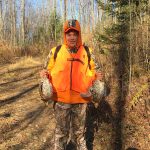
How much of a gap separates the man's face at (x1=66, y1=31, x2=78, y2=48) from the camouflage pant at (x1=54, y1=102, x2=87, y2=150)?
2.79 feet

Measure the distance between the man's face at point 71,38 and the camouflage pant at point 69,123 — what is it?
0.85 m

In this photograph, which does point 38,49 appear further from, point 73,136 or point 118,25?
point 73,136

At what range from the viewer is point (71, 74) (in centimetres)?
525

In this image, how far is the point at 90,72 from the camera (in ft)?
17.5

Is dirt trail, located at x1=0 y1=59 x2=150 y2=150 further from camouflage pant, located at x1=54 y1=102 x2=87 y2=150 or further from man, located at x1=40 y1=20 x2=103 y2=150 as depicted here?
man, located at x1=40 y1=20 x2=103 y2=150

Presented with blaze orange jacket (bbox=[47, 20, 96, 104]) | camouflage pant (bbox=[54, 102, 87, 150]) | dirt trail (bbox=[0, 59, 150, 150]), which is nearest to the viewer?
blaze orange jacket (bbox=[47, 20, 96, 104])

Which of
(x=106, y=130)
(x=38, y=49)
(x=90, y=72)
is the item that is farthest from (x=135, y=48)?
(x=38, y=49)

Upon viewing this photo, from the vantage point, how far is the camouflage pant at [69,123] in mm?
5449

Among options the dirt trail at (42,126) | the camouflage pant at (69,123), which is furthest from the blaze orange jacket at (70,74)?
the dirt trail at (42,126)

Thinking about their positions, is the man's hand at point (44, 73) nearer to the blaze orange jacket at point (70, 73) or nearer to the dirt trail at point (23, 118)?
the blaze orange jacket at point (70, 73)

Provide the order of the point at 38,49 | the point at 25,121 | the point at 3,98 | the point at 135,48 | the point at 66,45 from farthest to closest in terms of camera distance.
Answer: the point at 38,49
the point at 3,98
the point at 135,48
the point at 25,121
the point at 66,45

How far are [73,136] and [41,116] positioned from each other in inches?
101

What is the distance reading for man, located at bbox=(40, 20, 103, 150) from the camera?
522 centimetres

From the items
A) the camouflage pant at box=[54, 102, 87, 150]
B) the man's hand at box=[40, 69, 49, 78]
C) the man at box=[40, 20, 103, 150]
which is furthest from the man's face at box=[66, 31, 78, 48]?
the camouflage pant at box=[54, 102, 87, 150]
